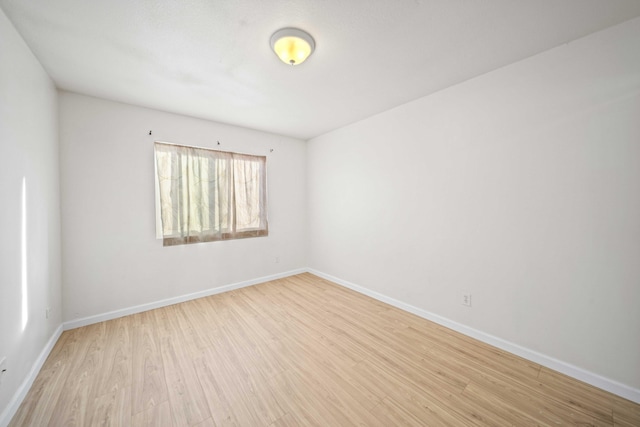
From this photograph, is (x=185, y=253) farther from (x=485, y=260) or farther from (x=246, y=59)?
(x=485, y=260)

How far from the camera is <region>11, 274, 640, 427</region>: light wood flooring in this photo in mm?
1480

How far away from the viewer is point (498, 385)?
1.72 meters

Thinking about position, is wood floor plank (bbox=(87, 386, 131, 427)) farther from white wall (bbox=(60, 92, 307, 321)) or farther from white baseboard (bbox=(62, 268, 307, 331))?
white wall (bbox=(60, 92, 307, 321))

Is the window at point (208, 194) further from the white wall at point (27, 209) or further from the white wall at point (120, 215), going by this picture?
the white wall at point (27, 209)

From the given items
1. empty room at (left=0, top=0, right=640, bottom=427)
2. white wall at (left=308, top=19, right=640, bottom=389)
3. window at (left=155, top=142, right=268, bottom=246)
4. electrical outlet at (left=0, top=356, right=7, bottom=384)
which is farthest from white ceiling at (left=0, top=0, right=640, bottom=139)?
electrical outlet at (left=0, top=356, right=7, bottom=384)

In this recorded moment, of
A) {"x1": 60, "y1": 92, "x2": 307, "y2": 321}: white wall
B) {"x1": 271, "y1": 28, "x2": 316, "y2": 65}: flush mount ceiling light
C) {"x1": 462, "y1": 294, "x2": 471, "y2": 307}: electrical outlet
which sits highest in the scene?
{"x1": 271, "y1": 28, "x2": 316, "y2": 65}: flush mount ceiling light

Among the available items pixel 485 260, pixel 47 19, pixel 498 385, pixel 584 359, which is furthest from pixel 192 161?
pixel 584 359

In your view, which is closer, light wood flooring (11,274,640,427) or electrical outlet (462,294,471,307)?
light wood flooring (11,274,640,427)

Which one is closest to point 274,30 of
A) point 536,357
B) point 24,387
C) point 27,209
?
point 27,209

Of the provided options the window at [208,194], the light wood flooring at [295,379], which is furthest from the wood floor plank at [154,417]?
the window at [208,194]

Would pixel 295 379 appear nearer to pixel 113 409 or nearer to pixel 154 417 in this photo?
pixel 154 417

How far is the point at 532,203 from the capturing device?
1.99 meters

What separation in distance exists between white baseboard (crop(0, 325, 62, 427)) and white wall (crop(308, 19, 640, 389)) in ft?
11.0

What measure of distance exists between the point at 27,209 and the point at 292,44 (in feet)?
7.86
